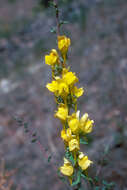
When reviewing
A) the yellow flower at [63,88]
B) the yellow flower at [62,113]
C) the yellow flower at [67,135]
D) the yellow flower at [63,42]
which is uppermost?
the yellow flower at [63,42]

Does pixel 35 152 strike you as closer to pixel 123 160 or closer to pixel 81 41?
pixel 123 160

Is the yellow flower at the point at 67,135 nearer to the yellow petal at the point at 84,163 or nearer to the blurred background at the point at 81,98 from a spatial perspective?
the yellow petal at the point at 84,163

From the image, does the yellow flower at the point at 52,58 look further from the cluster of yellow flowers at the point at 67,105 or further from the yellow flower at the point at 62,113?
the yellow flower at the point at 62,113

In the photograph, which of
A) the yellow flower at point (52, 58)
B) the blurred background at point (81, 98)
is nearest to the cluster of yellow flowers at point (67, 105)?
the yellow flower at point (52, 58)

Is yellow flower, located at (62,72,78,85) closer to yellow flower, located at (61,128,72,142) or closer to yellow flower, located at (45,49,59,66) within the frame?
yellow flower, located at (45,49,59,66)

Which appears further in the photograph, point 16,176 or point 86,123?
point 16,176

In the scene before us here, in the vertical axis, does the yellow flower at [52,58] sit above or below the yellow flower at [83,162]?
above

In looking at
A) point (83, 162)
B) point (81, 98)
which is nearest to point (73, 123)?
point (83, 162)

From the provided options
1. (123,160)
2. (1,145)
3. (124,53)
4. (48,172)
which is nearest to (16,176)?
(48,172)

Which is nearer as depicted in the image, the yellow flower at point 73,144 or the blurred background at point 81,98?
the yellow flower at point 73,144
